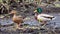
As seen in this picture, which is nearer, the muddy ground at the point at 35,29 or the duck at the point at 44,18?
the muddy ground at the point at 35,29

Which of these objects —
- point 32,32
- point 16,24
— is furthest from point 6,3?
point 32,32

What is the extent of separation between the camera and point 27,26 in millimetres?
5391

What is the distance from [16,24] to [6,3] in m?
2.09

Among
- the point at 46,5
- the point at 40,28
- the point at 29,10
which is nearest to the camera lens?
the point at 40,28

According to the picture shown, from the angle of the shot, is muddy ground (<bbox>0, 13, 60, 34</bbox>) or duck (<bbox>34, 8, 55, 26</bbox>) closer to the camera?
muddy ground (<bbox>0, 13, 60, 34</bbox>)

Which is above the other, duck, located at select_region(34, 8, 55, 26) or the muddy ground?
duck, located at select_region(34, 8, 55, 26)

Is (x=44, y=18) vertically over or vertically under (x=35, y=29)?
over

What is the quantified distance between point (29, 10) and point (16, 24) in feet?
5.56

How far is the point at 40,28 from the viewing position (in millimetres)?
5180

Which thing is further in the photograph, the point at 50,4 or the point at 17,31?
the point at 50,4

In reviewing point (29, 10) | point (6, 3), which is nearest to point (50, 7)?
point (29, 10)

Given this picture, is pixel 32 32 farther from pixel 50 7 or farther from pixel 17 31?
pixel 50 7

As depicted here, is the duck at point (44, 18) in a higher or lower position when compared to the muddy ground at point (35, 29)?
higher

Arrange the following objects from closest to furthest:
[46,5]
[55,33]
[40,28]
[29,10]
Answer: [55,33] < [40,28] < [29,10] < [46,5]
